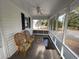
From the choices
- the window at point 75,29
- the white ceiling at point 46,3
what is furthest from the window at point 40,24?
A: the window at point 75,29

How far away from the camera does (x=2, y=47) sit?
289 centimetres

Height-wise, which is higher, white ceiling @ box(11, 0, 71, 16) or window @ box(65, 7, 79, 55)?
white ceiling @ box(11, 0, 71, 16)

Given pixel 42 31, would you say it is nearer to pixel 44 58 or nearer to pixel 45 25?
pixel 45 25

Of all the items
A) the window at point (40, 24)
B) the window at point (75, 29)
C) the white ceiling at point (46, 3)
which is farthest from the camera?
the window at point (40, 24)

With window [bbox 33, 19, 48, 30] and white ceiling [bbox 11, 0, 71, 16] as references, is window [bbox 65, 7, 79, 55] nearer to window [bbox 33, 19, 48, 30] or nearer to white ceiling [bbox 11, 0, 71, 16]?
white ceiling [bbox 11, 0, 71, 16]

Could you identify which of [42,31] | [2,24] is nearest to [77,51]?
[2,24]

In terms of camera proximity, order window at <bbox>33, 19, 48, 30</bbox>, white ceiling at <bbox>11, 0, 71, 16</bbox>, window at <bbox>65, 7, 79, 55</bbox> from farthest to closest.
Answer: window at <bbox>33, 19, 48, 30</bbox>
white ceiling at <bbox>11, 0, 71, 16</bbox>
window at <bbox>65, 7, 79, 55</bbox>

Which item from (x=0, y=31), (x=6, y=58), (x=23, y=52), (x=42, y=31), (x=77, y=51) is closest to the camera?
(x=77, y=51)

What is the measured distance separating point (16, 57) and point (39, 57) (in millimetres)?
1047

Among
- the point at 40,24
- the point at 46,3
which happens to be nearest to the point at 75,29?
the point at 46,3

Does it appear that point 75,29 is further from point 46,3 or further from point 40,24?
point 40,24

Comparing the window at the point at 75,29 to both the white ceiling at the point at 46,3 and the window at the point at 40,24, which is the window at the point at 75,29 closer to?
the white ceiling at the point at 46,3

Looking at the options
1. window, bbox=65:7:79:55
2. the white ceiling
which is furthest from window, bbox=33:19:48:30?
window, bbox=65:7:79:55

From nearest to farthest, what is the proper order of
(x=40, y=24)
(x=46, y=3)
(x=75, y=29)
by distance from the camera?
(x=75, y=29), (x=46, y=3), (x=40, y=24)
